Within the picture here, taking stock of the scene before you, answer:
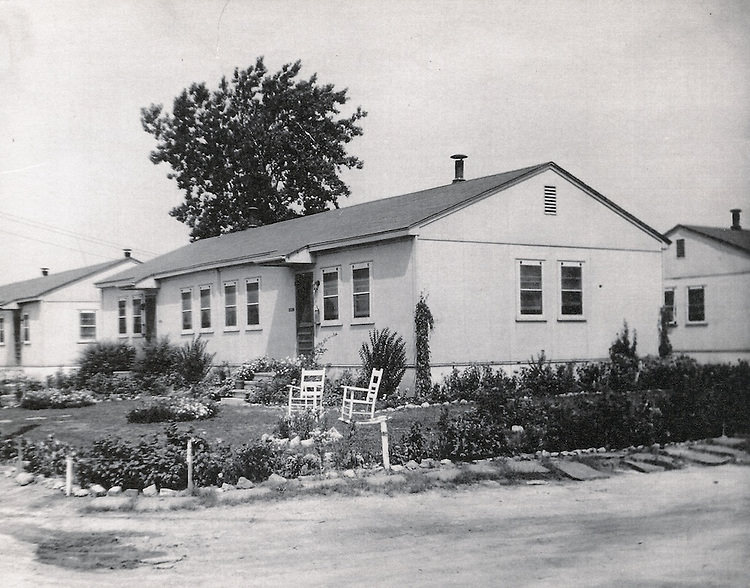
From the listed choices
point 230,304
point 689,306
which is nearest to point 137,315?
point 230,304

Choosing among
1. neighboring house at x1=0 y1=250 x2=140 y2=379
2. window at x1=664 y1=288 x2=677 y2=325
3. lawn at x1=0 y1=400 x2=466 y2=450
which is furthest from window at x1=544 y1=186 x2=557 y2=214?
neighboring house at x1=0 y1=250 x2=140 y2=379

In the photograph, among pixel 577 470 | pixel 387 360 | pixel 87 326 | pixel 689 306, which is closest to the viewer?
pixel 577 470

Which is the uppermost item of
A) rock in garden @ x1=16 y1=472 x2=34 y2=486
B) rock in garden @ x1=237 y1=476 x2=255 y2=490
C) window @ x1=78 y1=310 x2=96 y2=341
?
window @ x1=78 y1=310 x2=96 y2=341

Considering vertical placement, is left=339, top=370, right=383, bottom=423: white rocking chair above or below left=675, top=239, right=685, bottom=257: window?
below

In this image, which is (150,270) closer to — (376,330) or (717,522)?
(376,330)

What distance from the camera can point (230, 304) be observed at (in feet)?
72.5

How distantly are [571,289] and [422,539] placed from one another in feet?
38.7

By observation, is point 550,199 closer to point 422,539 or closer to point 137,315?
point 422,539

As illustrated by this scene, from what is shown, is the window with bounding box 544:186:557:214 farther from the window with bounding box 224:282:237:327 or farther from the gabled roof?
the gabled roof

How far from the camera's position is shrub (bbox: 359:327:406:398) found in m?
15.6

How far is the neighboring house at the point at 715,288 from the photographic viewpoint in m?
6.66

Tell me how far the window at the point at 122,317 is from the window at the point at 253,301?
30.4ft

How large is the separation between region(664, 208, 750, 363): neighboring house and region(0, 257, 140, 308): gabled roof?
75.0 feet

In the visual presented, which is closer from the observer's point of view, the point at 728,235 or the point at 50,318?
the point at 728,235
